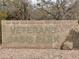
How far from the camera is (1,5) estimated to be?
30.5 meters

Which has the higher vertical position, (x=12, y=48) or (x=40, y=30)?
(x=40, y=30)

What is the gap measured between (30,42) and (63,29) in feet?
8.11

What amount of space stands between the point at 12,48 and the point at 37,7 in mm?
11493

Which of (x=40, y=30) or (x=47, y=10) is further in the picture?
(x=47, y=10)

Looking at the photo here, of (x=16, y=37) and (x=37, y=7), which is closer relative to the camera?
(x=16, y=37)

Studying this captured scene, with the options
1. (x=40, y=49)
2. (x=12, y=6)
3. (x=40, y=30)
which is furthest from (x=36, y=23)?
(x=12, y=6)

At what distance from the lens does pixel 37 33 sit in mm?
20172

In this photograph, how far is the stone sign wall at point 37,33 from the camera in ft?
66.1

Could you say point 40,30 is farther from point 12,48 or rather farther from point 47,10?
point 47,10

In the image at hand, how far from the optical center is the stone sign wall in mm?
20141

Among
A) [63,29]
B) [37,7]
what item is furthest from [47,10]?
[63,29]

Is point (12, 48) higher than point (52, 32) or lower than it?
lower

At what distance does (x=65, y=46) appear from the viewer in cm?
1961

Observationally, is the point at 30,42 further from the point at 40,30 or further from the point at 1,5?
the point at 1,5
